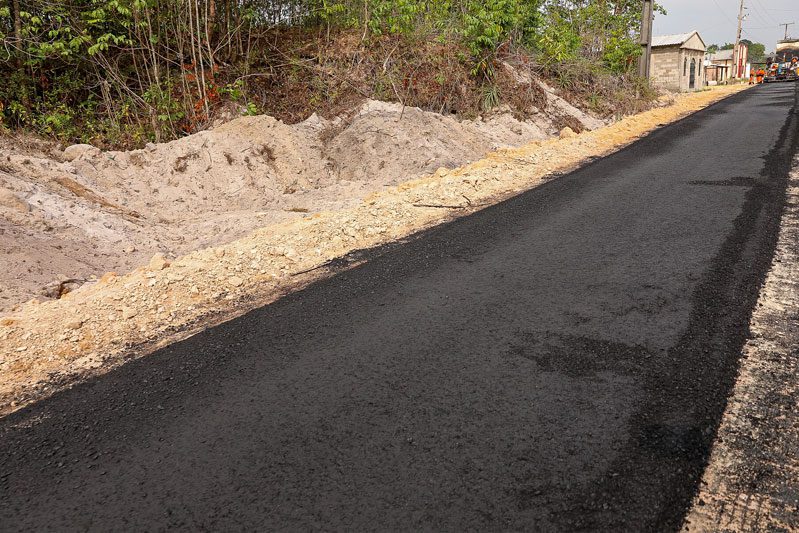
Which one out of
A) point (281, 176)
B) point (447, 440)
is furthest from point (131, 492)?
point (281, 176)

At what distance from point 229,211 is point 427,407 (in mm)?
6244

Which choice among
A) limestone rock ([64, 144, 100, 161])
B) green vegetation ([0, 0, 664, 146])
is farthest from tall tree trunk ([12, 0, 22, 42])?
limestone rock ([64, 144, 100, 161])

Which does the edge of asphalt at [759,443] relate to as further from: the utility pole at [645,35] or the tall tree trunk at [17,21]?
the utility pole at [645,35]

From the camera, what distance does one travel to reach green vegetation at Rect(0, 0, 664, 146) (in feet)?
31.4

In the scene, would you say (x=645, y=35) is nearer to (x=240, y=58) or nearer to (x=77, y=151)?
(x=240, y=58)

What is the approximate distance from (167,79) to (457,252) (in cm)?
772

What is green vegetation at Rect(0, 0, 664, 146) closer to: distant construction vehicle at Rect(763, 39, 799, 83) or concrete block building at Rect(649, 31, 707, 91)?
concrete block building at Rect(649, 31, 707, 91)

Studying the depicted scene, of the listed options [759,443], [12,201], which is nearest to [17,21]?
[12,201]

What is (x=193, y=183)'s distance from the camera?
877 centimetres

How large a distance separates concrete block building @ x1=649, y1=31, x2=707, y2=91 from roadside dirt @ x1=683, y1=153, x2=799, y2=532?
142 ft

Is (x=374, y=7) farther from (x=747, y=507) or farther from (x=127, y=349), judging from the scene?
(x=747, y=507)

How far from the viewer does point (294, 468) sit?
8.50 ft

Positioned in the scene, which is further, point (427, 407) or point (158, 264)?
point (158, 264)

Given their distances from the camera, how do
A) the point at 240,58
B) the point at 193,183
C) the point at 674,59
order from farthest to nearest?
the point at 674,59
the point at 240,58
the point at 193,183
